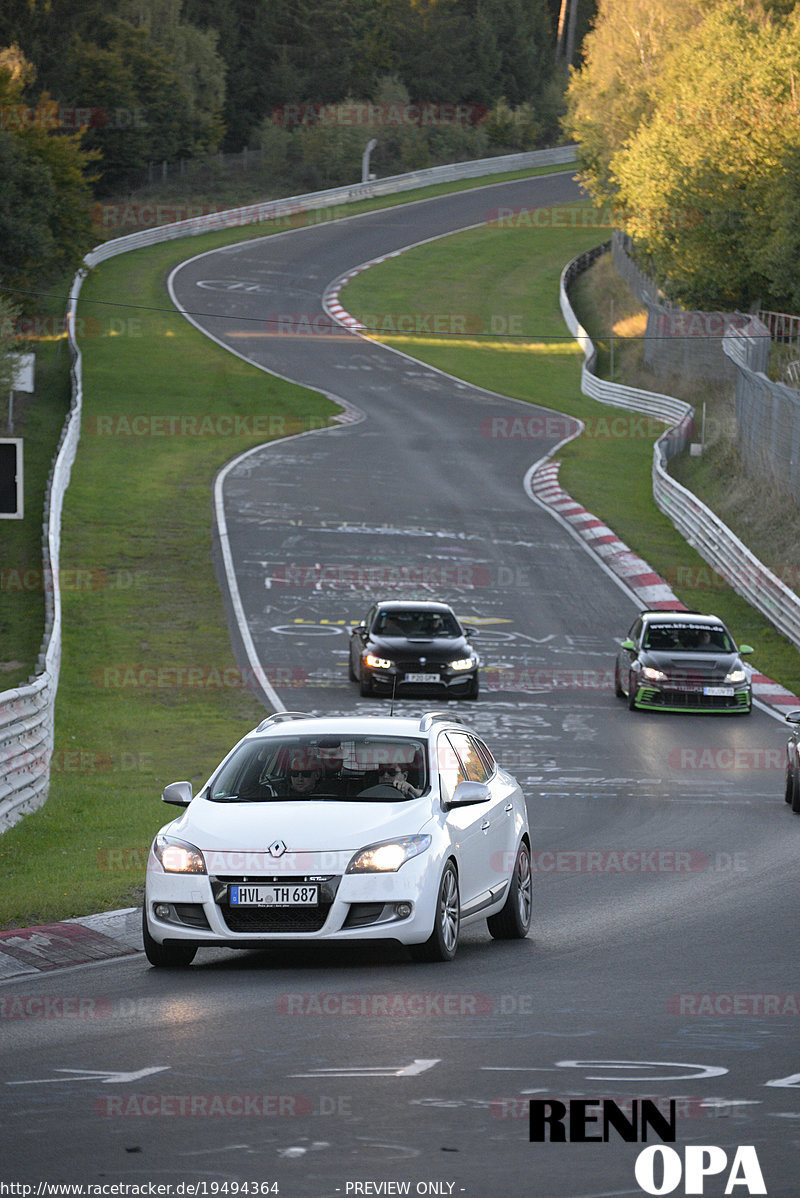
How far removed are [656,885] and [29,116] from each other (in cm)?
5190

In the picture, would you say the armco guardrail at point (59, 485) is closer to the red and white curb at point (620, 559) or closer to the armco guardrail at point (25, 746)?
the armco guardrail at point (25, 746)

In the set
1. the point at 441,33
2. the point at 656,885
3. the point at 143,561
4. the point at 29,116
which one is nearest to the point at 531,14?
the point at 441,33

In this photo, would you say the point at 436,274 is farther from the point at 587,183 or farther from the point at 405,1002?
the point at 405,1002

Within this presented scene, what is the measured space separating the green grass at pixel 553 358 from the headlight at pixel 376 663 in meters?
7.10

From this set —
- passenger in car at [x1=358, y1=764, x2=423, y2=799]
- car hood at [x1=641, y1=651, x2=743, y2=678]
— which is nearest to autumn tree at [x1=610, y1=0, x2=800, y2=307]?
car hood at [x1=641, y1=651, x2=743, y2=678]

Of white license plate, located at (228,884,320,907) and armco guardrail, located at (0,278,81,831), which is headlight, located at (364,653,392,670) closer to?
armco guardrail, located at (0,278,81,831)

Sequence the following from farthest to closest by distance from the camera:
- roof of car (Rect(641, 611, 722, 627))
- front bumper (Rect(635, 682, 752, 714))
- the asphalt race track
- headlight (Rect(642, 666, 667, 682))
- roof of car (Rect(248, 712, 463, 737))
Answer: roof of car (Rect(641, 611, 722, 627)), headlight (Rect(642, 666, 667, 682)), front bumper (Rect(635, 682, 752, 714)), roof of car (Rect(248, 712, 463, 737)), the asphalt race track

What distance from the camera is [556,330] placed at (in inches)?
2876

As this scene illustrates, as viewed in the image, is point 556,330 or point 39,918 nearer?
point 39,918

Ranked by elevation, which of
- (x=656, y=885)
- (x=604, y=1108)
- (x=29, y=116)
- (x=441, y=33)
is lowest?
(x=656, y=885)

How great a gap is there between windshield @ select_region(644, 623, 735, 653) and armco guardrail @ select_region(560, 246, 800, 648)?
4.72 m

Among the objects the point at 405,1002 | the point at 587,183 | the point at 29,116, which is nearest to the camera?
the point at 405,1002

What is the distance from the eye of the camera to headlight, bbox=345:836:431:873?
1004 cm

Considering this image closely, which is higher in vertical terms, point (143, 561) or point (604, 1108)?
point (604, 1108)
